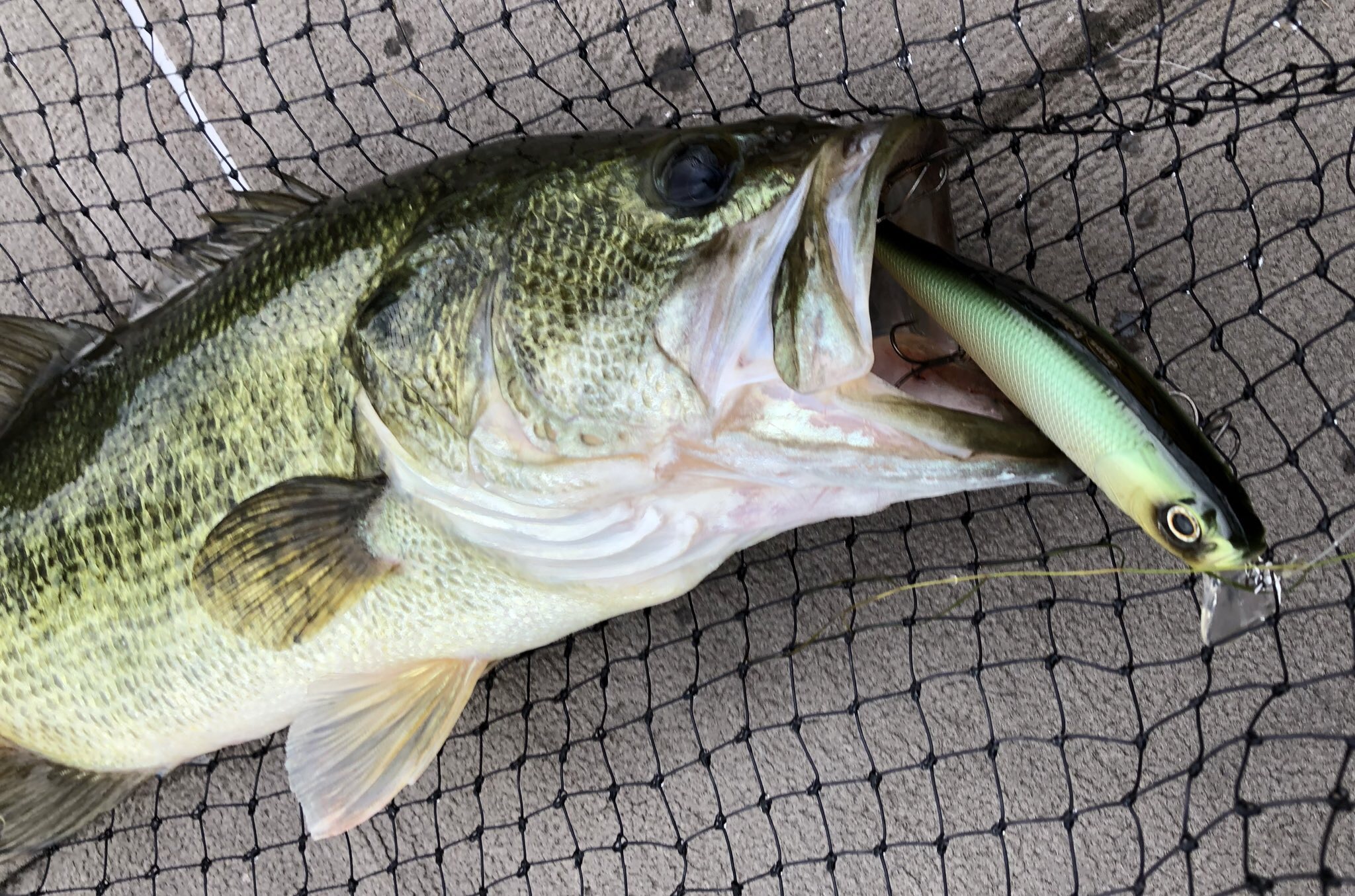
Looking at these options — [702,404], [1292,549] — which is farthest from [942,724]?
[702,404]

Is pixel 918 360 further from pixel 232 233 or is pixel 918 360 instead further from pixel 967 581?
pixel 232 233

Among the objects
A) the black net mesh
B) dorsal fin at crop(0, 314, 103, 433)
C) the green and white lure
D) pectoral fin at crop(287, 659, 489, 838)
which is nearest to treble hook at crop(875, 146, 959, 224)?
the green and white lure

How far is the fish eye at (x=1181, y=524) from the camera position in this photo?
92cm

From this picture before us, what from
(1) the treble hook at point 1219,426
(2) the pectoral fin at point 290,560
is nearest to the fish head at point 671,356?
(2) the pectoral fin at point 290,560

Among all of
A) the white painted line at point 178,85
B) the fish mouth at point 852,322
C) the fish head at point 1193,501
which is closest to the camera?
the fish head at point 1193,501

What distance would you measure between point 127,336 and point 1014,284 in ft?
4.38

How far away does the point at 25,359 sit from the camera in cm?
157

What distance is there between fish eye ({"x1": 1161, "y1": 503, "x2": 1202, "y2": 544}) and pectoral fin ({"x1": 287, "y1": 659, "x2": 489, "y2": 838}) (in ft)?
3.33

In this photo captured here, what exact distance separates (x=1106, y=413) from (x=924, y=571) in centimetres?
72

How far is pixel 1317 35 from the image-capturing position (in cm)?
154

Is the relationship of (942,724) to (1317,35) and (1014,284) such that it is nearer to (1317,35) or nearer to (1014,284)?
(1014,284)

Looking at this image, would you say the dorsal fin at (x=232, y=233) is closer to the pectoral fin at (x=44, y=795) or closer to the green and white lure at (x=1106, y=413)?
the pectoral fin at (x=44, y=795)

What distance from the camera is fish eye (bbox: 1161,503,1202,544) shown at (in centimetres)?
92

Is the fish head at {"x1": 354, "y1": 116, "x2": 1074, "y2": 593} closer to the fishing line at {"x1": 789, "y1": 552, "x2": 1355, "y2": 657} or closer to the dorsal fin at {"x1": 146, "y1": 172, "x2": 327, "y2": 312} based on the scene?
the dorsal fin at {"x1": 146, "y1": 172, "x2": 327, "y2": 312}
